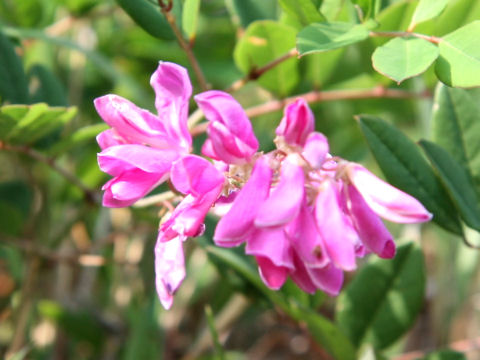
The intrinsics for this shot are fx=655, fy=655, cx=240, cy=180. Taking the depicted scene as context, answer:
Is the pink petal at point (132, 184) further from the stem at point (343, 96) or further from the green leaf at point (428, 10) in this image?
the stem at point (343, 96)

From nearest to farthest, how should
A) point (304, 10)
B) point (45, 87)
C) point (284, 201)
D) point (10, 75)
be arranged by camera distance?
point (284, 201)
point (304, 10)
point (10, 75)
point (45, 87)

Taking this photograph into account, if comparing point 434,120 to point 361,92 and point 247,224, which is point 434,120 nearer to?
point 361,92

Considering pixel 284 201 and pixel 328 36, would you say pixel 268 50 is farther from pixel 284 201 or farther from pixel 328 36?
pixel 284 201

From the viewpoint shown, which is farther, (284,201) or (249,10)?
(249,10)

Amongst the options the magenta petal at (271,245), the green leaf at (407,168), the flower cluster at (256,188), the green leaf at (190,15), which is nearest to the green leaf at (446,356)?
the green leaf at (407,168)

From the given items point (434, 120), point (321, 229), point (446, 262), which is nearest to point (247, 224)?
point (321, 229)

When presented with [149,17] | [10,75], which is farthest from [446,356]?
[10,75]
